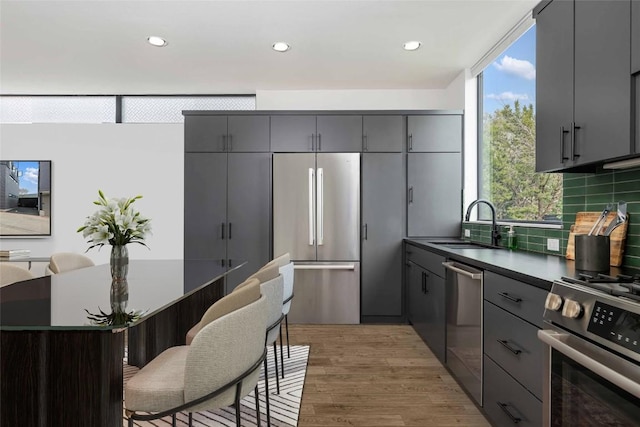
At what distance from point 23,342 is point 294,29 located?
114 inches

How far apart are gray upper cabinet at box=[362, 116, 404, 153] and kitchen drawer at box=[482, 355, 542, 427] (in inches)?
105

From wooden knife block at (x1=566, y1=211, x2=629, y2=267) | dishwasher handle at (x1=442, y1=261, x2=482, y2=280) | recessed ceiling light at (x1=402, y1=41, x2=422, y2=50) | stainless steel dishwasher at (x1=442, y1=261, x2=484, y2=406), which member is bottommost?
stainless steel dishwasher at (x1=442, y1=261, x2=484, y2=406)

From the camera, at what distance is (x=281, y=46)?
12.0ft

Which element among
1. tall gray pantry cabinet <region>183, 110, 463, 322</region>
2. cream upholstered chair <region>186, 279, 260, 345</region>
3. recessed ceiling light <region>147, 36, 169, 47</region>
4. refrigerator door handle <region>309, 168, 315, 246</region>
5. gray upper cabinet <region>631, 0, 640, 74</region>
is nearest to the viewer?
gray upper cabinet <region>631, 0, 640, 74</region>

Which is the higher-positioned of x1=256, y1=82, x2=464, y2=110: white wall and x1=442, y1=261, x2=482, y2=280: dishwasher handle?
x1=256, y1=82, x2=464, y2=110: white wall

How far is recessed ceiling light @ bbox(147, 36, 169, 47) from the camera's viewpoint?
3.52 m

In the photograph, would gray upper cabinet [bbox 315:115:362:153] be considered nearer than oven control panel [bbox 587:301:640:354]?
No

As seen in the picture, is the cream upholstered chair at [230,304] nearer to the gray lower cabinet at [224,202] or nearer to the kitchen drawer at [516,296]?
the kitchen drawer at [516,296]

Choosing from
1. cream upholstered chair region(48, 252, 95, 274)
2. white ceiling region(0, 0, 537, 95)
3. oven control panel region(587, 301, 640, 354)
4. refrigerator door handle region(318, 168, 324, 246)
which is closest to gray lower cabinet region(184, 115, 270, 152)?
white ceiling region(0, 0, 537, 95)

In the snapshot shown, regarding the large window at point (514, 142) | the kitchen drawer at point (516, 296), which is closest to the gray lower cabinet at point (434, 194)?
the large window at point (514, 142)

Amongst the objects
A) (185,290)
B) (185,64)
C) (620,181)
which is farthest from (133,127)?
(620,181)

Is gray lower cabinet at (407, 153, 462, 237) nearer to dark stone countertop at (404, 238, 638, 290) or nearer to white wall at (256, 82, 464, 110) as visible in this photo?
white wall at (256, 82, 464, 110)

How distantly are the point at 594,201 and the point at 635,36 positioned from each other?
1.04m

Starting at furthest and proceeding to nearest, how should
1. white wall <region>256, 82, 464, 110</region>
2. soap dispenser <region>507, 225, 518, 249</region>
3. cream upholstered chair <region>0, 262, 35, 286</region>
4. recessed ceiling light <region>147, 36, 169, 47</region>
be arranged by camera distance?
white wall <region>256, 82, 464, 110</region>, recessed ceiling light <region>147, 36, 169, 47</region>, soap dispenser <region>507, 225, 518, 249</region>, cream upholstered chair <region>0, 262, 35, 286</region>
